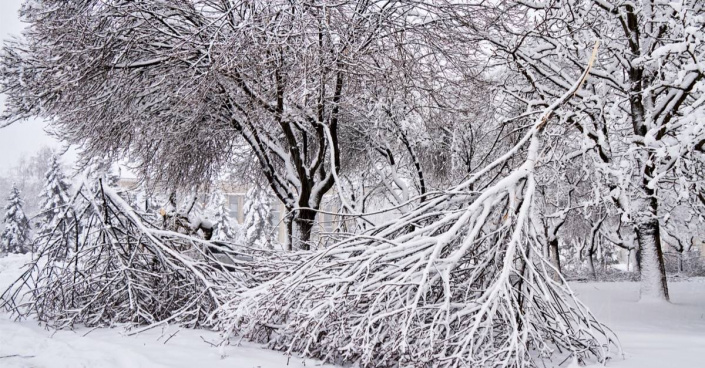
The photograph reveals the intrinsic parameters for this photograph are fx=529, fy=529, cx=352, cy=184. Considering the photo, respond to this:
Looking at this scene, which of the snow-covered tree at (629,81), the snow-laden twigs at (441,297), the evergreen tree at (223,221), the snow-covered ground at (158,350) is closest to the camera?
the snow-laden twigs at (441,297)

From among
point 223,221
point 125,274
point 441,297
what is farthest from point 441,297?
point 223,221

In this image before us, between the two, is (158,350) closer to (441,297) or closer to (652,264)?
(441,297)

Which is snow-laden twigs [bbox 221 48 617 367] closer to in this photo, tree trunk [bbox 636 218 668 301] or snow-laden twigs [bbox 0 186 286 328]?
snow-laden twigs [bbox 0 186 286 328]

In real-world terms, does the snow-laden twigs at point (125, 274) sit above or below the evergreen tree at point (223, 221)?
below

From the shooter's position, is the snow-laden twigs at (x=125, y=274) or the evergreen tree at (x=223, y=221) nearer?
the snow-laden twigs at (x=125, y=274)

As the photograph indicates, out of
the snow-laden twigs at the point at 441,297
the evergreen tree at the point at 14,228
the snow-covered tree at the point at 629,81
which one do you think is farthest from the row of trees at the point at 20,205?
the snow-laden twigs at the point at 441,297

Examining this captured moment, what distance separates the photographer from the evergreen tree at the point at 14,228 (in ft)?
103

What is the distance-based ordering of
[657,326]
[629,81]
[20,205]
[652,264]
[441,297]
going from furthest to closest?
[20,205], [652,264], [629,81], [657,326], [441,297]

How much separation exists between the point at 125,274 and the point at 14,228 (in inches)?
1230

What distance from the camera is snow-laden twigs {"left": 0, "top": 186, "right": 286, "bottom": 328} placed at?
6.29 meters

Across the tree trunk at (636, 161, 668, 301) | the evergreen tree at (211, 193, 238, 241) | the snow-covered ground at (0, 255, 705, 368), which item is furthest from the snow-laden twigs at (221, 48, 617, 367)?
the evergreen tree at (211, 193, 238, 241)

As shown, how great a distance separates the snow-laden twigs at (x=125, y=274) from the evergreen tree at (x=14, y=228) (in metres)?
29.0

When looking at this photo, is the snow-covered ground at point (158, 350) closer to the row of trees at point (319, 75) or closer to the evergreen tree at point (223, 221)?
the row of trees at point (319, 75)

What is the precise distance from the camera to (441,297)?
15.7 feet
